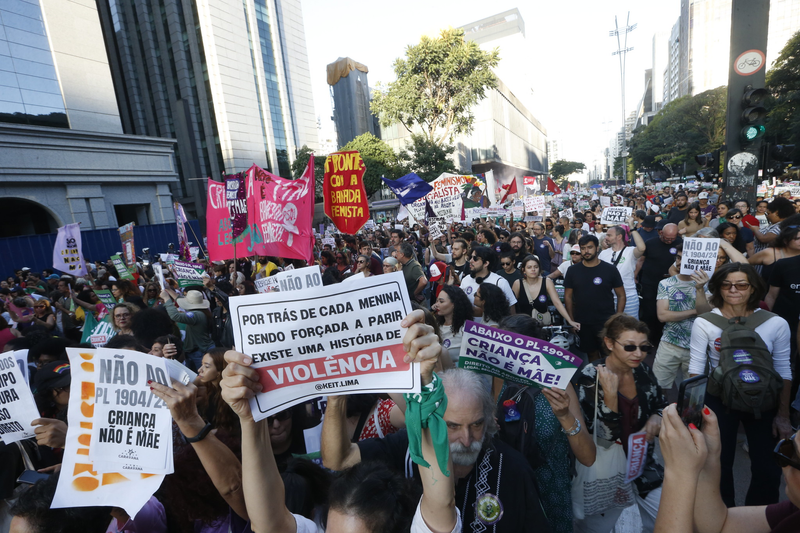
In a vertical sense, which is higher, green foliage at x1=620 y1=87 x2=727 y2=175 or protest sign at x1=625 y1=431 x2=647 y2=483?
green foliage at x1=620 y1=87 x2=727 y2=175

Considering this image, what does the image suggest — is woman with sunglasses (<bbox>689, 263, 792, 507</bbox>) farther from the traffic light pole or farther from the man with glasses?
the traffic light pole

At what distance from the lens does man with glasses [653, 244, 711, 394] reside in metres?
3.79

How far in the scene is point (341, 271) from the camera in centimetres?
943

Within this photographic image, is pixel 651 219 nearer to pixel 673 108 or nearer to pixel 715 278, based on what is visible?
pixel 715 278

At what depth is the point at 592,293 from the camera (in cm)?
467

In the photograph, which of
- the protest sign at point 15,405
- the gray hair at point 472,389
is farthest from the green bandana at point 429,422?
the protest sign at point 15,405

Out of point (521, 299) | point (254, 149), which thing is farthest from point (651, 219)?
point (254, 149)

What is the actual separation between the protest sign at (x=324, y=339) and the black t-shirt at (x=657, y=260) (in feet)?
17.6

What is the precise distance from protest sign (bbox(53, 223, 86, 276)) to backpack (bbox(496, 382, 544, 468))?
1003 cm

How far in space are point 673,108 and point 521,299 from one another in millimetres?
66654

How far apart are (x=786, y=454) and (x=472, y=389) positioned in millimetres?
1055

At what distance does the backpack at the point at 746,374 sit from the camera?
8.79 ft

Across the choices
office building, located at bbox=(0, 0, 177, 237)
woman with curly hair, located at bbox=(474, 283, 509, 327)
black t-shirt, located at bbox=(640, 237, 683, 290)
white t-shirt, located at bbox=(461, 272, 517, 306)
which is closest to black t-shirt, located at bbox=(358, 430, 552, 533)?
woman with curly hair, located at bbox=(474, 283, 509, 327)

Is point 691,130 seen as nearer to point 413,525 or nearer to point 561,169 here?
point 413,525
